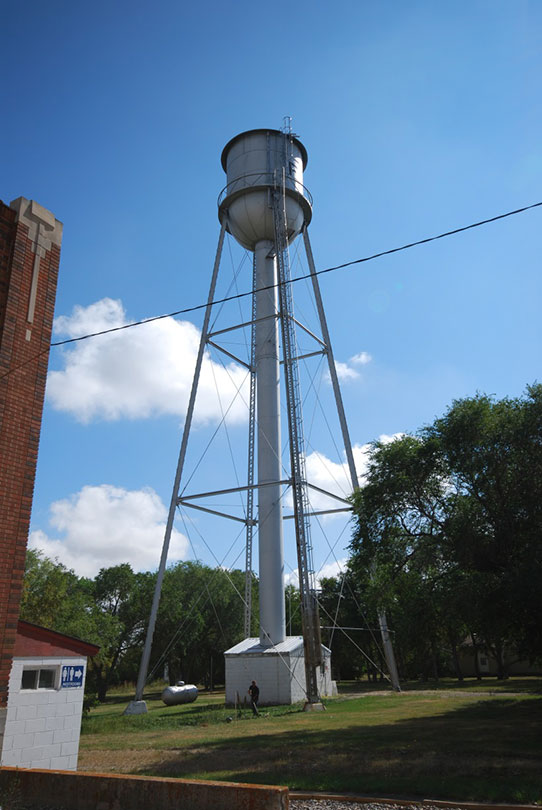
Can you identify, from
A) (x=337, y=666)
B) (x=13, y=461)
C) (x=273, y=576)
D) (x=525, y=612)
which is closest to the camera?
(x=13, y=461)

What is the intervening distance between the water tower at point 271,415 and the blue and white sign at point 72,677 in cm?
960

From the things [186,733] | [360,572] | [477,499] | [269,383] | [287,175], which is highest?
[287,175]

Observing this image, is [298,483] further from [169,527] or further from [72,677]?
[72,677]

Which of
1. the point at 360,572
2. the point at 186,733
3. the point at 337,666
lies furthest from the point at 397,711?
the point at 337,666

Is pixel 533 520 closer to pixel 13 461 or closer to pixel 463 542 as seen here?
pixel 463 542

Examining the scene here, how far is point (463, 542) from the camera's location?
1406cm

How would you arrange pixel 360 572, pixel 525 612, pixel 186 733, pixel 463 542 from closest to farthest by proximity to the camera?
1. pixel 525 612
2. pixel 463 542
3. pixel 186 733
4. pixel 360 572

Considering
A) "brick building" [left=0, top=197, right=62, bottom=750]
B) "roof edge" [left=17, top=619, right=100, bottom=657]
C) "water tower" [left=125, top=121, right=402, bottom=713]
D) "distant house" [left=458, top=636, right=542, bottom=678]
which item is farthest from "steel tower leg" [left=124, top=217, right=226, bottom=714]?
"distant house" [left=458, top=636, right=542, bottom=678]

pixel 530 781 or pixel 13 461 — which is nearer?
pixel 530 781

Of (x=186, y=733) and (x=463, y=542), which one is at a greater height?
(x=463, y=542)

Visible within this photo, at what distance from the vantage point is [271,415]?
79.8 feet

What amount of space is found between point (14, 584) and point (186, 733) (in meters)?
10.5

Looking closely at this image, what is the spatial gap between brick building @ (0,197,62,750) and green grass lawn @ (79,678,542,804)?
4.34 m

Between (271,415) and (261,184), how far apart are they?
925cm
